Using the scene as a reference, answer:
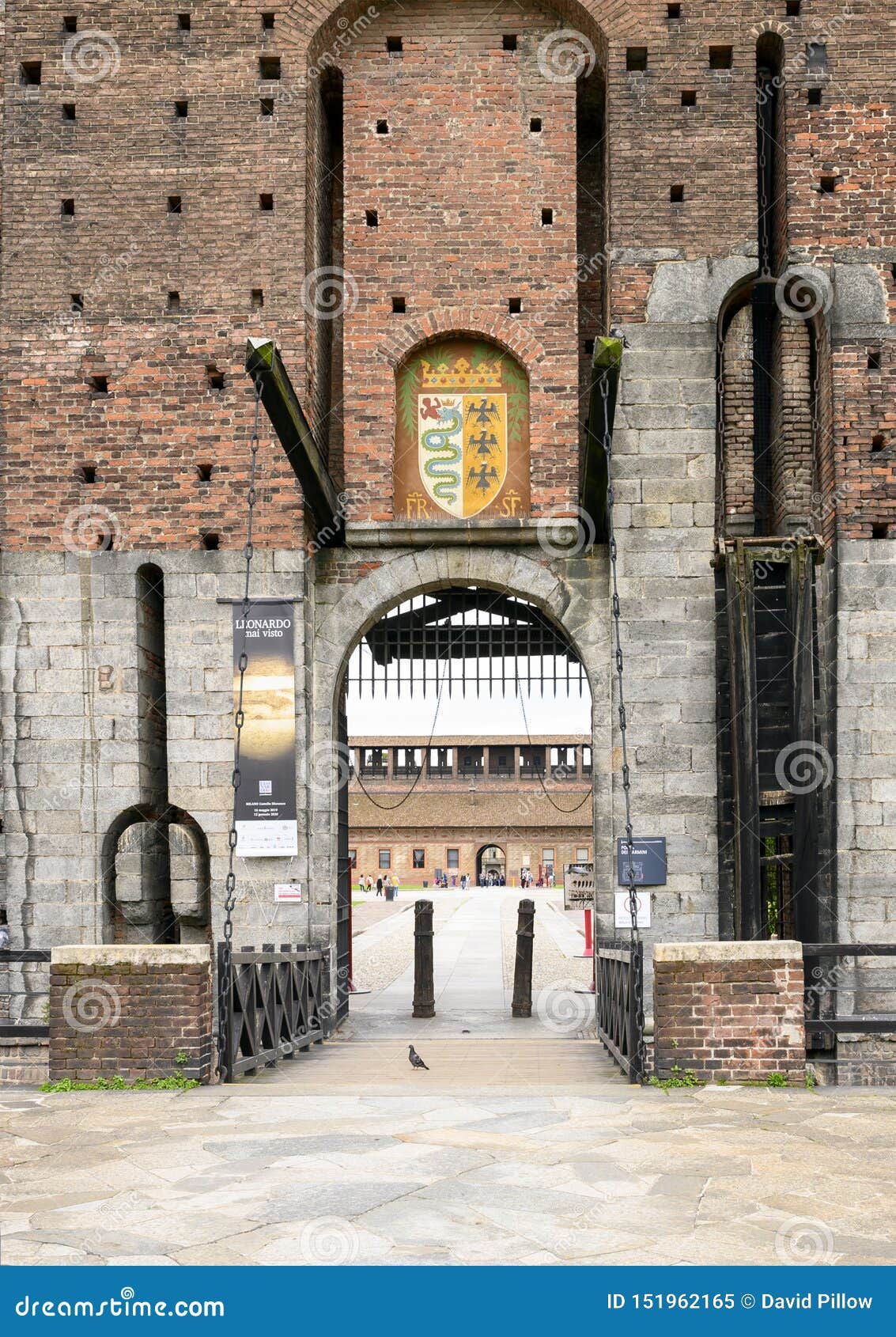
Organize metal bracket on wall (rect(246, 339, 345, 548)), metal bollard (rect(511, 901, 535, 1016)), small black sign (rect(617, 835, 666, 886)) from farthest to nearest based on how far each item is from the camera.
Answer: metal bollard (rect(511, 901, 535, 1016)) < small black sign (rect(617, 835, 666, 886)) < metal bracket on wall (rect(246, 339, 345, 548))

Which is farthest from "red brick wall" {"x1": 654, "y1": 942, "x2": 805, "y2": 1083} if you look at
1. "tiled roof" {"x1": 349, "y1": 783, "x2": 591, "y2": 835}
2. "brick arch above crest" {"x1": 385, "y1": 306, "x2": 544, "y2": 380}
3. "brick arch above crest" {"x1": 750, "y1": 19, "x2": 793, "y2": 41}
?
"tiled roof" {"x1": 349, "y1": 783, "x2": 591, "y2": 835}

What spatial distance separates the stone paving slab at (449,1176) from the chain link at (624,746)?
602 mm

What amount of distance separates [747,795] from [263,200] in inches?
270

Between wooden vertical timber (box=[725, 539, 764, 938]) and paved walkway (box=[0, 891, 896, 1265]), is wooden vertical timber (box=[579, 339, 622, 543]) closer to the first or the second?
wooden vertical timber (box=[725, 539, 764, 938])

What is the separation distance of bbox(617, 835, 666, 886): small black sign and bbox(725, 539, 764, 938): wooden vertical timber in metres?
0.66

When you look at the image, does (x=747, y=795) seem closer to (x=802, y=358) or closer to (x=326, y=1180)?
(x=802, y=358)

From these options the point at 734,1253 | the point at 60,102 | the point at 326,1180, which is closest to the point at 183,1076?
the point at 326,1180

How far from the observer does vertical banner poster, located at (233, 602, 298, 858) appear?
464 inches

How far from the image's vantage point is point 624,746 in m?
10.4

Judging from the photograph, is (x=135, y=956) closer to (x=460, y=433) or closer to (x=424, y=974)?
(x=424, y=974)

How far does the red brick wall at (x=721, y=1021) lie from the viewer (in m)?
7.79

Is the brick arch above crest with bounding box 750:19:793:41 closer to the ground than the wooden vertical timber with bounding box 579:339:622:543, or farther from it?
farther from it

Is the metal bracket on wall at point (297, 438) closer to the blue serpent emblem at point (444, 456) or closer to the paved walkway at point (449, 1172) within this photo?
the blue serpent emblem at point (444, 456)

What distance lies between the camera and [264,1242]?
4.49 metres
